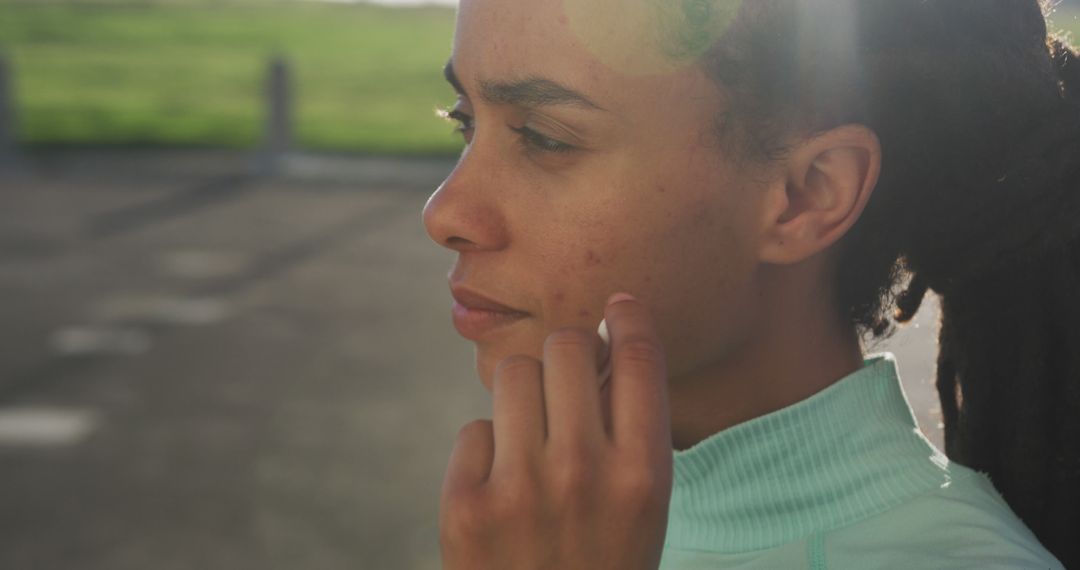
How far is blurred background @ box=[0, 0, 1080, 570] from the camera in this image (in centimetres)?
577

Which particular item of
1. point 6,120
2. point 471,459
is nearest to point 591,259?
point 471,459

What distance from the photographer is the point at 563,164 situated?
6.84 ft

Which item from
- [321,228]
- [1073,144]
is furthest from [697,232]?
[321,228]

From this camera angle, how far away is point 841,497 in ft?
6.76

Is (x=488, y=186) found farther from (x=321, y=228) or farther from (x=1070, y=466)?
(x=321, y=228)

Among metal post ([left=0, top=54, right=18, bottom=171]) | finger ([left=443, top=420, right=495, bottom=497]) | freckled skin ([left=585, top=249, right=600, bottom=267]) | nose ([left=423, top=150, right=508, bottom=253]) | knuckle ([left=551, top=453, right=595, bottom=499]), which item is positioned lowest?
knuckle ([left=551, top=453, right=595, bottom=499])

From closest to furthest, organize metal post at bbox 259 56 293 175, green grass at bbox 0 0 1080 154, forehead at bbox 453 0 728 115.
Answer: forehead at bbox 453 0 728 115 → metal post at bbox 259 56 293 175 → green grass at bbox 0 0 1080 154

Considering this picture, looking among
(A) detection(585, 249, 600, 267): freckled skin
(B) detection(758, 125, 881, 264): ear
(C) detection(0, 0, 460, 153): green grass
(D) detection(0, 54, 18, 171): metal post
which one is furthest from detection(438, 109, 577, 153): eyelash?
(D) detection(0, 54, 18, 171): metal post

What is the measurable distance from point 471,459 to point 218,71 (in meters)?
25.0

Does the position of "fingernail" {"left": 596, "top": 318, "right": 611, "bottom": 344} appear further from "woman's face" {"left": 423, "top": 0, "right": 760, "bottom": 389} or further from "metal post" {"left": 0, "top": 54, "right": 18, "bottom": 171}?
"metal post" {"left": 0, "top": 54, "right": 18, "bottom": 171}

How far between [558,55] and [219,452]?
490 centimetres

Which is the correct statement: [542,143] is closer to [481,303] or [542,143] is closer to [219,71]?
[481,303]

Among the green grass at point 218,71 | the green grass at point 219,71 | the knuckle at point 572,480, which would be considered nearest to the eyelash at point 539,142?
the knuckle at point 572,480

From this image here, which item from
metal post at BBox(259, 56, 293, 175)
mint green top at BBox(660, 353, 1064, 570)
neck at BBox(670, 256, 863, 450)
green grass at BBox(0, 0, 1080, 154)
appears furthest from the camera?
green grass at BBox(0, 0, 1080, 154)
